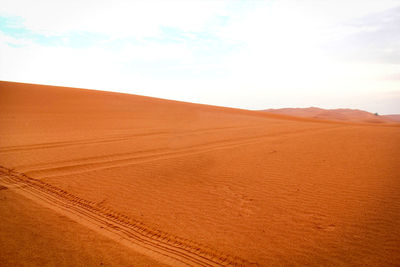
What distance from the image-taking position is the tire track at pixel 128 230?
3.12 meters

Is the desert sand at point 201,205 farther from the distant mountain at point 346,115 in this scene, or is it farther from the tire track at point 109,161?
the distant mountain at point 346,115

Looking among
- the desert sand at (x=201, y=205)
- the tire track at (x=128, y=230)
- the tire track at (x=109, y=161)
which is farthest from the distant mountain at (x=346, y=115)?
the tire track at (x=128, y=230)

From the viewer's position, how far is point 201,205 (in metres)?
4.66

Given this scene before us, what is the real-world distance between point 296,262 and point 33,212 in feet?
13.7

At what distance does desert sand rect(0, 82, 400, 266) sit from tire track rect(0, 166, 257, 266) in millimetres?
17

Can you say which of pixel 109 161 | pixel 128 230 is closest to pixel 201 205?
pixel 128 230

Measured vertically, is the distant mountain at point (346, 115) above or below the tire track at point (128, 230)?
above

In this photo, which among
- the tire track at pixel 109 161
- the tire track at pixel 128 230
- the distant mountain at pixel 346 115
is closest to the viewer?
the tire track at pixel 128 230

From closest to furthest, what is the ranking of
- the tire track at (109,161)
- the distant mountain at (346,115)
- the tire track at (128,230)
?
the tire track at (128,230)
the tire track at (109,161)
the distant mountain at (346,115)

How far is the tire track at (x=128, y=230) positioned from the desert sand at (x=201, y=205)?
0.06ft

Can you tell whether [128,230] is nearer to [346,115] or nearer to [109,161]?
[109,161]

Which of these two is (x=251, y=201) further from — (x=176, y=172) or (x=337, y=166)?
(x=337, y=166)

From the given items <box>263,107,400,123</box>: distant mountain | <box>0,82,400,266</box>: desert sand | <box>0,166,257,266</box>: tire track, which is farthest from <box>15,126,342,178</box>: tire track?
<box>263,107,400,123</box>: distant mountain

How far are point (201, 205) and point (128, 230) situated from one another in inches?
56.2
